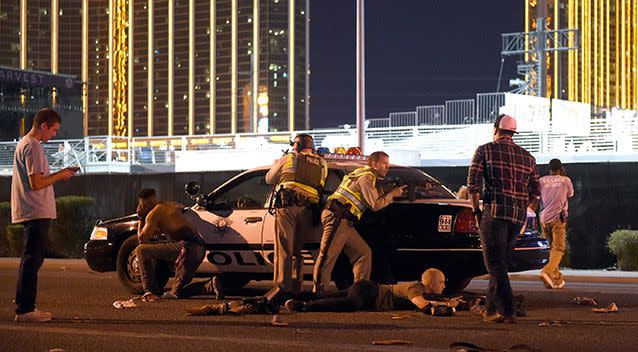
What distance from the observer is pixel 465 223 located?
13664 millimetres

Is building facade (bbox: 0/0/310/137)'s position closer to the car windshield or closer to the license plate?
the car windshield

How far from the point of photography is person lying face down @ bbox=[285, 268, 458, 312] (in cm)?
1253

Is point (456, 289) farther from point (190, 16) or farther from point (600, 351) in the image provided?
point (190, 16)

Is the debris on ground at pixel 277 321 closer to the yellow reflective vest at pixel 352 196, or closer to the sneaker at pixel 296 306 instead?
the sneaker at pixel 296 306

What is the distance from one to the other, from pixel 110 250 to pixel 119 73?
10061 centimetres

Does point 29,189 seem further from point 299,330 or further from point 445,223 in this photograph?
point 445,223

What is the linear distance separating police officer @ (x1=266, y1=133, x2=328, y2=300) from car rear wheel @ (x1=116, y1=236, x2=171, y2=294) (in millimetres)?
1992

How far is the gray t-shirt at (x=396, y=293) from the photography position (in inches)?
492

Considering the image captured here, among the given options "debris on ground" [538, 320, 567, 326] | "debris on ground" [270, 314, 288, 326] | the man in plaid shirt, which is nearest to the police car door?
"debris on ground" [270, 314, 288, 326]

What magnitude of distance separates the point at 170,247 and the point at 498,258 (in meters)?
4.28

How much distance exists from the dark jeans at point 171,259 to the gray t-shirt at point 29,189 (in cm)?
278

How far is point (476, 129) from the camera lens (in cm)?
3588

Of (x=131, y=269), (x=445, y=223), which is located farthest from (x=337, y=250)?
(x=131, y=269)

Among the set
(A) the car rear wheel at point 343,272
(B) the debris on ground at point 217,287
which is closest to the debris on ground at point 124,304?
(B) the debris on ground at point 217,287
